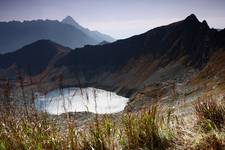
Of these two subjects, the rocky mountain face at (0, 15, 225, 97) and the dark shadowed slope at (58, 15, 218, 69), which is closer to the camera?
the rocky mountain face at (0, 15, 225, 97)

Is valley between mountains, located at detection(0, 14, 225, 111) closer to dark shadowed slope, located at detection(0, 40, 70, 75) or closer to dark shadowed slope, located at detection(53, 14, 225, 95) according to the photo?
dark shadowed slope, located at detection(53, 14, 225, 95)

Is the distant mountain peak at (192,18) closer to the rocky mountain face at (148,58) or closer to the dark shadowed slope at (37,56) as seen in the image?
the rocky mountain face at (148,58)

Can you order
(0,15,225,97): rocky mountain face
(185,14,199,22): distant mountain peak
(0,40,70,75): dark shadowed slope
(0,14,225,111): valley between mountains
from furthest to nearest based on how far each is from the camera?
1. (0,40,70,75): dark shadowed slope
2. (185,14,199,22): distant mountain peak
3. (0,15,225,97): rocky mountain face
4. (0,14,225,111): valley between mountains

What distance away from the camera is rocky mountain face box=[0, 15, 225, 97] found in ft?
293

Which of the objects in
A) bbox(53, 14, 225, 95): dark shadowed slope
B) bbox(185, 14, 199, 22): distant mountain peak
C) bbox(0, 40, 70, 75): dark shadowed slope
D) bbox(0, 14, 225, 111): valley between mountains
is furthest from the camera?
bbox(0, 40, 70, 75): dark shadowed slope

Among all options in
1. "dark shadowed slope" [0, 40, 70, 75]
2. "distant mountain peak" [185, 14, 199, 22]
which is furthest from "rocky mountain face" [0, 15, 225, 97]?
"dark shadowed slope" [0, 40, 70, 75]

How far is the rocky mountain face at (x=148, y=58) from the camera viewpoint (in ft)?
293

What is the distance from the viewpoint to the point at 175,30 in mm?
114688

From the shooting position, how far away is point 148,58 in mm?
119188

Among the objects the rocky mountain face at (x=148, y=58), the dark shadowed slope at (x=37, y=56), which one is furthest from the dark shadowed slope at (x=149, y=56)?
the dark shadowed slope at (x=37, y=56)

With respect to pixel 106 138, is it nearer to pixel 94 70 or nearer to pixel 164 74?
pixel 164 74

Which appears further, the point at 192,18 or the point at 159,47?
the point at 159,47

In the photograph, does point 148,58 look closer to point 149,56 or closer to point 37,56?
point 149,56

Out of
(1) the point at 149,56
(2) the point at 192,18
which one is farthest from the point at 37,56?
(2) the point at 192,18
